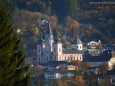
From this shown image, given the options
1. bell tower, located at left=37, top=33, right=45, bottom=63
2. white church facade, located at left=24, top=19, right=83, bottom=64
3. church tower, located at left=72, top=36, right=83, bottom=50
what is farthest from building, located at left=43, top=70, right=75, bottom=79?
church tower, located at left=72, top=36, right=83, bottom=50

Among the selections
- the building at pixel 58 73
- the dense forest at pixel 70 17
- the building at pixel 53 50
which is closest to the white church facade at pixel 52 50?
the building at pixel 53 50

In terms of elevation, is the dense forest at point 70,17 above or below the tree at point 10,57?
above

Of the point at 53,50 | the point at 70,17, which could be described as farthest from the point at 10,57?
the point at 70,17

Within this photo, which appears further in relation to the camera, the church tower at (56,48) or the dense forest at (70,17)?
the dense forest at (70,17)

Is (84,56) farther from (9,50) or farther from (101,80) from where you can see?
(9,50)

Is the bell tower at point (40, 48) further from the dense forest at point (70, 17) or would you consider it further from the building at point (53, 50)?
the dense forest at point (70, 17)

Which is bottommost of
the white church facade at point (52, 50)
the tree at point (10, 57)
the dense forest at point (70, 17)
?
the tree at point (10, 57)

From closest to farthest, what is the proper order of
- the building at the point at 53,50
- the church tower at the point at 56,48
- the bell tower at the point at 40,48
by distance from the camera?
the building at the point at 53,50 → the church tower at the point at 56,48 → the bell tower at the point at 40,48

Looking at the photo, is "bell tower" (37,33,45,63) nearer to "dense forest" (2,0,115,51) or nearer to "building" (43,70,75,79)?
"dense forest" (2,0,115,51)
